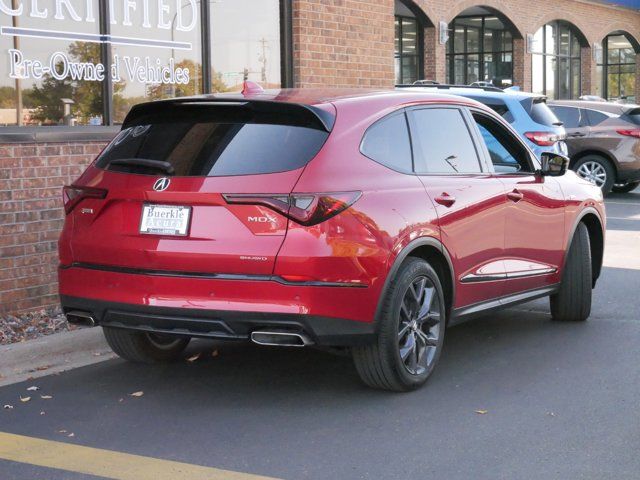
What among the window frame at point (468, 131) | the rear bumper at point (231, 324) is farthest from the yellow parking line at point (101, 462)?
the window frame at point (468, 131)

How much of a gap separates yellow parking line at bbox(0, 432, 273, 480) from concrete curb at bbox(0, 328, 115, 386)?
1.43 meters

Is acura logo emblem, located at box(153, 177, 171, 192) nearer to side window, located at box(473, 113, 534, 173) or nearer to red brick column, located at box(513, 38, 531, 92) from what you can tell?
side window, located at box(473, 113, 534, 173)

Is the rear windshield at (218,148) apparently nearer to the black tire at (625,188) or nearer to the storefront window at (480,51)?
the black tire at (625,188)

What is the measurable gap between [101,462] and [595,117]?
16.2 m

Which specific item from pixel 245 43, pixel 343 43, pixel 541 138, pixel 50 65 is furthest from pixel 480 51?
pixel 50 65

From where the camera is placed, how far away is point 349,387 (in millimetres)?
6184

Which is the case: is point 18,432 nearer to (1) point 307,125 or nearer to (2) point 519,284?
(1) point 307,125

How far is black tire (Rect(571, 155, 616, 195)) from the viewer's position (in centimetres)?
1944

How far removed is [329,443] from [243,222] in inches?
46.0

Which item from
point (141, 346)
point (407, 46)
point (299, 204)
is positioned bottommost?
point (141, 346)

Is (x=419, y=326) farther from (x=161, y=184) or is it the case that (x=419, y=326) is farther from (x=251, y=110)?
(x=161, y=184)

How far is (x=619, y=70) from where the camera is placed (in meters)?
42.2

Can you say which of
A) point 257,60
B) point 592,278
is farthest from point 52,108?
point 592,278

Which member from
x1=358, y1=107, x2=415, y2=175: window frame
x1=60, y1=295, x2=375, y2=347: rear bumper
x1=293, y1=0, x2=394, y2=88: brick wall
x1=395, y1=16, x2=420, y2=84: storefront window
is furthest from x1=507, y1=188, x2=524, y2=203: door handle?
x1=395, y1=16, x2=420, y2=84: storefront window
